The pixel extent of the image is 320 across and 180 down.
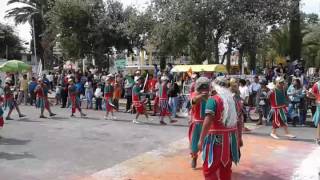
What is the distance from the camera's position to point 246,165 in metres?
9.33

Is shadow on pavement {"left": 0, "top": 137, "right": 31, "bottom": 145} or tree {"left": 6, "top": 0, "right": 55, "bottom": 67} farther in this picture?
tree {"left": 6, "top": 0, "right": 55, "bottom": 67}

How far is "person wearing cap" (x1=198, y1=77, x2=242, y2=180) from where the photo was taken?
6137mm

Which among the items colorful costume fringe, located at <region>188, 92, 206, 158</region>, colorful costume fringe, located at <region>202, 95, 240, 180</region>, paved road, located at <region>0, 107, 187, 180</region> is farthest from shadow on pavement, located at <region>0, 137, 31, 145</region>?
colorful costume fringe, located at <region>202, 95, 240, 180</region>

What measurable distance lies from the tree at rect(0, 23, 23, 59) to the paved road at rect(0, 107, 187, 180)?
48369 mm

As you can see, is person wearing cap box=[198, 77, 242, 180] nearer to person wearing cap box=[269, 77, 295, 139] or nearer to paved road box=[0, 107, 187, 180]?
paved road box=[0, 107, 187, 180]

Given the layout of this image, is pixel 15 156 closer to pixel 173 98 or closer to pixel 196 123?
pixel 196 123

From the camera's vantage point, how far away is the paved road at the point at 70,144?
916cm

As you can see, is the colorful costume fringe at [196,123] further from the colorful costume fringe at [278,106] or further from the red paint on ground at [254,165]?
the colorful costume fringe at [278,106]

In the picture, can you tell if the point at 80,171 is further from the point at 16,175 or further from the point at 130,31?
the point at 130,31

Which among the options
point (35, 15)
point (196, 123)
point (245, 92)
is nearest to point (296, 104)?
point (245, 92)

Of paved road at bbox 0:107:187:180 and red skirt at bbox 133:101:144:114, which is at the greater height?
red skirt at bbox 133:101:144:114

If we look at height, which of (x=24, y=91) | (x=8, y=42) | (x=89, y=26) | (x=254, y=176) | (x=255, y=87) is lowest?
(x=254, y=176)

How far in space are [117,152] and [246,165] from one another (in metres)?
2.88

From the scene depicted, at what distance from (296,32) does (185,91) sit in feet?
50.9
